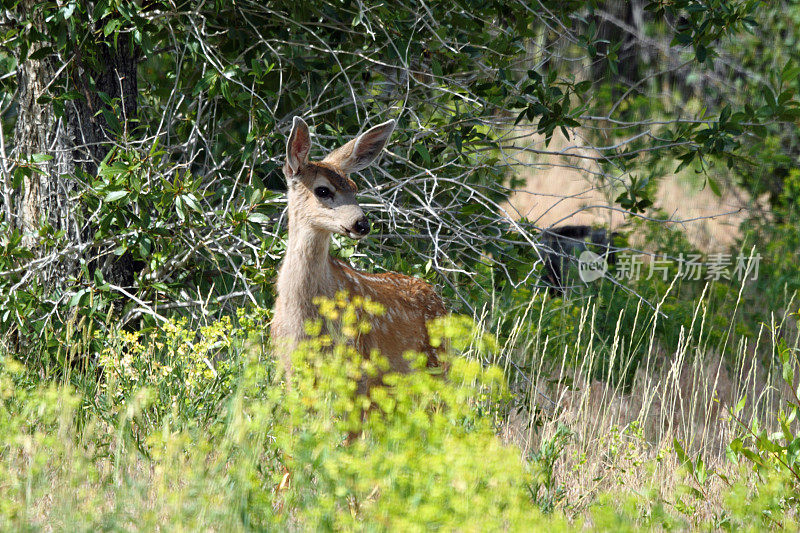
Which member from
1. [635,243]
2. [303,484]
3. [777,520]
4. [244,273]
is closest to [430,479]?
[303,484]

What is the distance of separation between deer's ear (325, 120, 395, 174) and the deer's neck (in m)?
0.53

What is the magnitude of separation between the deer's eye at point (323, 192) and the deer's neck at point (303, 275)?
17 cm

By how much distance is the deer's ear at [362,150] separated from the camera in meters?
5.05

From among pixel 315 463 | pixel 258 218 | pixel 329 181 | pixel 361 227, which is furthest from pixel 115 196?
pixel 315 463

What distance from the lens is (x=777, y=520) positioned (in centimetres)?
351

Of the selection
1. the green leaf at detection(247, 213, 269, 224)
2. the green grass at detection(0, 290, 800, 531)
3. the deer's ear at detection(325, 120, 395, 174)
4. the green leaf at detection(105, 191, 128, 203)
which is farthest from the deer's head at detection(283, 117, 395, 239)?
the green leaf at detection(105, 191, 128, 203)

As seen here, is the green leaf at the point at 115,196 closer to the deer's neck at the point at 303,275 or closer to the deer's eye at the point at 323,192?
the deer's neck at the point at 303,275

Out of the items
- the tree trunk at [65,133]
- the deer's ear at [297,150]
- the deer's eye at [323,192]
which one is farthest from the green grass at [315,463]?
the tree trunk at [65,133]

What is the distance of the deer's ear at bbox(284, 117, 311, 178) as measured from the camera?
16.0ft

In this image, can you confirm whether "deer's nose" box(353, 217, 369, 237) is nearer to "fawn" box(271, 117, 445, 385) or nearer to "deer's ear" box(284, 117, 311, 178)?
"fawn" box(271, 117, 445, 385)

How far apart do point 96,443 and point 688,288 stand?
21.3 feet

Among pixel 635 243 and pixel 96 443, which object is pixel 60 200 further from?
pixel 635 243

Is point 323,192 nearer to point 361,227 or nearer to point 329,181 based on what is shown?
point 329,181

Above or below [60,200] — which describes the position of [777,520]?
below
